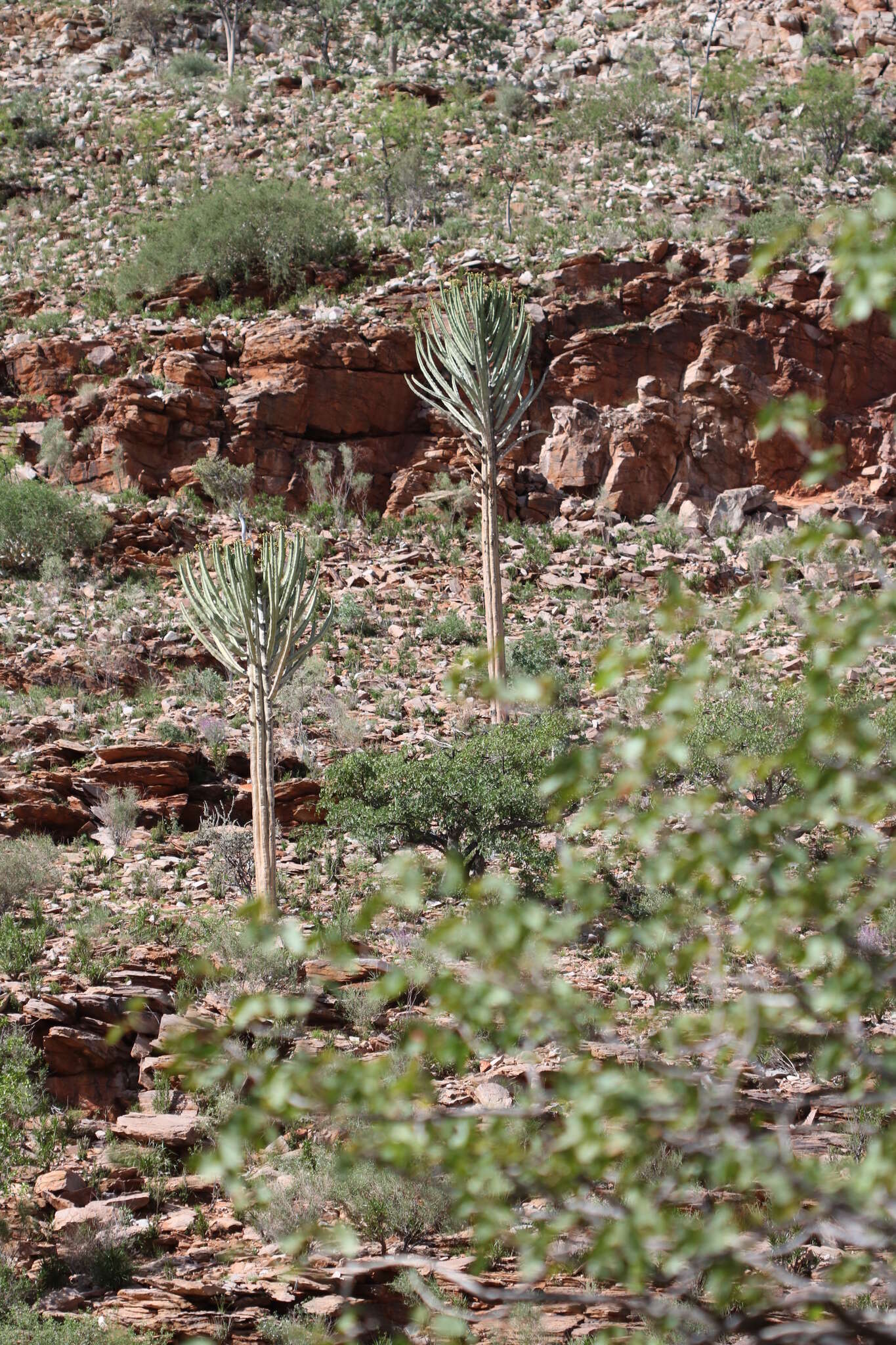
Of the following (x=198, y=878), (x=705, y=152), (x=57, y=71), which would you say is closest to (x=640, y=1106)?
(x=198, y=878)

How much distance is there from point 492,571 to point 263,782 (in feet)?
14.9

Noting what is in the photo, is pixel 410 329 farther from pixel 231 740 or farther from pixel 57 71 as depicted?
pixel 57 71

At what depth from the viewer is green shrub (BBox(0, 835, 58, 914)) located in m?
9.00

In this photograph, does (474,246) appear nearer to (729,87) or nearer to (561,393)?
(561,393)

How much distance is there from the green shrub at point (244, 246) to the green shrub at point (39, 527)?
272 inches

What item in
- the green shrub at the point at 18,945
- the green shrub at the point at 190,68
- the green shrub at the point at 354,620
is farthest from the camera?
the green shrub at the point at 190,68

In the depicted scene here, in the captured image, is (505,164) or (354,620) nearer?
(354,620)

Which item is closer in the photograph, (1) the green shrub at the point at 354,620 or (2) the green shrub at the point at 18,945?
(2) the green shrub at the point at 18,945

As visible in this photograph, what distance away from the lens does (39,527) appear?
54.4 ft

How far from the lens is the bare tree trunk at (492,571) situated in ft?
42.4

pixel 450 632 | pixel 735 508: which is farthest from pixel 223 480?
pixel 735 508

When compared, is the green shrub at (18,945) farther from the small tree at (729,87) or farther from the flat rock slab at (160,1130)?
the small tree at (729,87)

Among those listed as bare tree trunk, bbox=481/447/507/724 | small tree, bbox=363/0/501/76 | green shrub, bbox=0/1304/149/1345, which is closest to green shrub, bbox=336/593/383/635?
bare tree trunk, bbox=481/447/507/724

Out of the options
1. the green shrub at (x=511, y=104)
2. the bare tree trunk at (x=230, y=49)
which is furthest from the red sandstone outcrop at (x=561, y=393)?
the bare tree trunk at (x=230, y=49)
